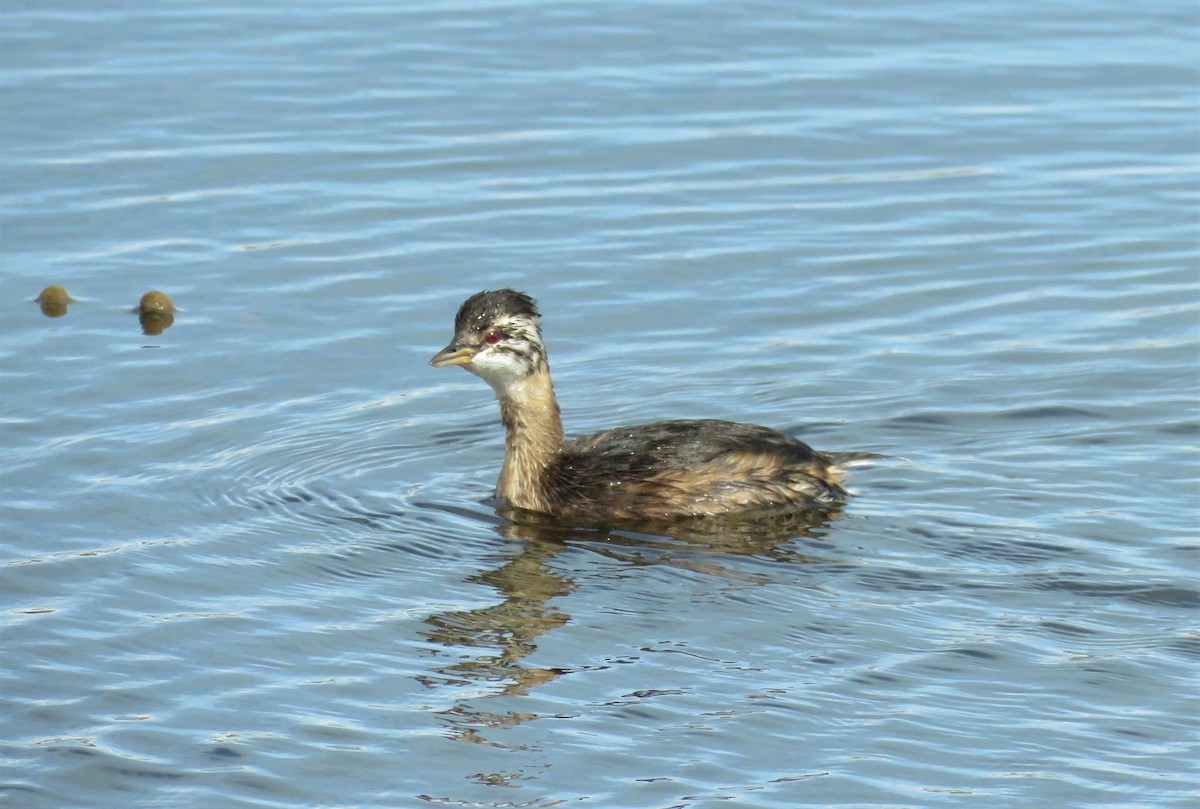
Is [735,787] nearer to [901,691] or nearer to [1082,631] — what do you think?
[901,691]

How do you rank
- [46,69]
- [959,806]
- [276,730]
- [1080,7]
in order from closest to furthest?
[959,806] < [276,730] < [46,69] < [1080,7]

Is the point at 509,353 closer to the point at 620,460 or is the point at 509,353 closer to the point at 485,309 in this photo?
the point at 485,309

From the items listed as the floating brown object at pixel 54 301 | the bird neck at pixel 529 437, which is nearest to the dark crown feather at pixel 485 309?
the bird neck at pixel 529 437

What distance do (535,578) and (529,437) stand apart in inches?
55.4

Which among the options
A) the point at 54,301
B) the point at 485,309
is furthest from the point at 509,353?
the point at 54,301

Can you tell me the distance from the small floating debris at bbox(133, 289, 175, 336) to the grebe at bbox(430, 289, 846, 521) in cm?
320

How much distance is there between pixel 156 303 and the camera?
13.1 m

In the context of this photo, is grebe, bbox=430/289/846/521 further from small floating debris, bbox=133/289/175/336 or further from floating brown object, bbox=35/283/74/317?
floating brown object, bbox=35/283/74/317

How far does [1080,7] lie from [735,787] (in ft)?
47.3

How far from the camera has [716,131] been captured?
54.5ft

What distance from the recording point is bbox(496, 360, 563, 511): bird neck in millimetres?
10539

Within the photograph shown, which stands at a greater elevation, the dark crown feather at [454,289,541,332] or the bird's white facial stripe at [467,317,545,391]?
the dark crown feather at [454,289,541,332]

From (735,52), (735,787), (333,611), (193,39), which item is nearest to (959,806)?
(735,787)

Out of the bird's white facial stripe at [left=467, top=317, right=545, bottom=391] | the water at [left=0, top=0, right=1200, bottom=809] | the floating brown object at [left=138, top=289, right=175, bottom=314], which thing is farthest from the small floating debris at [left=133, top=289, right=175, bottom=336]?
the bird's white facial stripe at [left=467, top=317, right=545, bottom=391]
